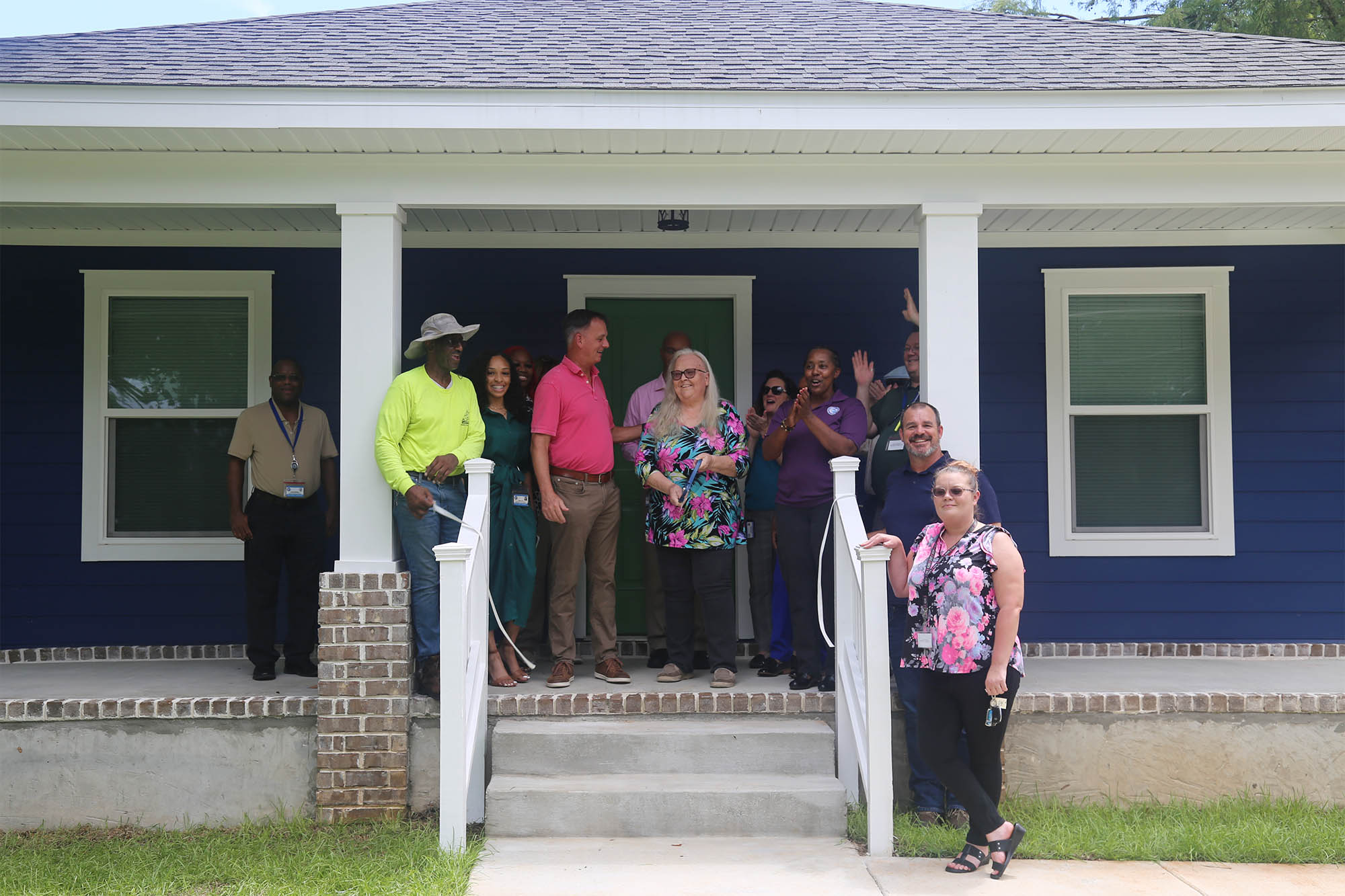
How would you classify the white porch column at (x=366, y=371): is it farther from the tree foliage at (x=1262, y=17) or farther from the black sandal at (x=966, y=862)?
the tree foliage at (x=1262, y=17)

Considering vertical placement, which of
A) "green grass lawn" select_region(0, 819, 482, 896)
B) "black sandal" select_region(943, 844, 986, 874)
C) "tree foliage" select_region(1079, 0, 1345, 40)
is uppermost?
"tree foliage" select_region(1079, 0, 1345, 40)

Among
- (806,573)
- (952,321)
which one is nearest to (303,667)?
(806,573)

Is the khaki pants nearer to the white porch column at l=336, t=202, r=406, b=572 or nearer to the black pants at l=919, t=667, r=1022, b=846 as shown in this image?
the white porch column at l=336, t=202, r=406, b=572

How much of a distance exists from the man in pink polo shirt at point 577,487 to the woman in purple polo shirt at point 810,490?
0.77 meters

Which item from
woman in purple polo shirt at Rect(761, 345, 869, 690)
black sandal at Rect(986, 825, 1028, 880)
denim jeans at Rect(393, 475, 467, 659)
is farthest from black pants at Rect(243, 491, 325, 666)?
black sandal at Rect(986, 825, 1028, 880)

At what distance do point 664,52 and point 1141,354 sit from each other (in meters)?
3.17

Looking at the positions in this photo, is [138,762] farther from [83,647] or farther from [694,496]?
[694,496]

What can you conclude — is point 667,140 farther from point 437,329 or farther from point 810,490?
point 810,490

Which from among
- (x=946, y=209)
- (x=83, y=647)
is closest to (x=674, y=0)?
(x=946, y=209)

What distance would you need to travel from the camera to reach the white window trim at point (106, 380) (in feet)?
19.6

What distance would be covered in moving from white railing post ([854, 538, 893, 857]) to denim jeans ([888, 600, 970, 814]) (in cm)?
31

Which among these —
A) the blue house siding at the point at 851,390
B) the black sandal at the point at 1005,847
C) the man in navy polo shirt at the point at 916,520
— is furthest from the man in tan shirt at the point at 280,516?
the black sandal at the point at 1005,847

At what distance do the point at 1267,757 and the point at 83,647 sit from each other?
19.3 ft

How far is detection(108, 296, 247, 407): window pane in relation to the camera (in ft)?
19.9
